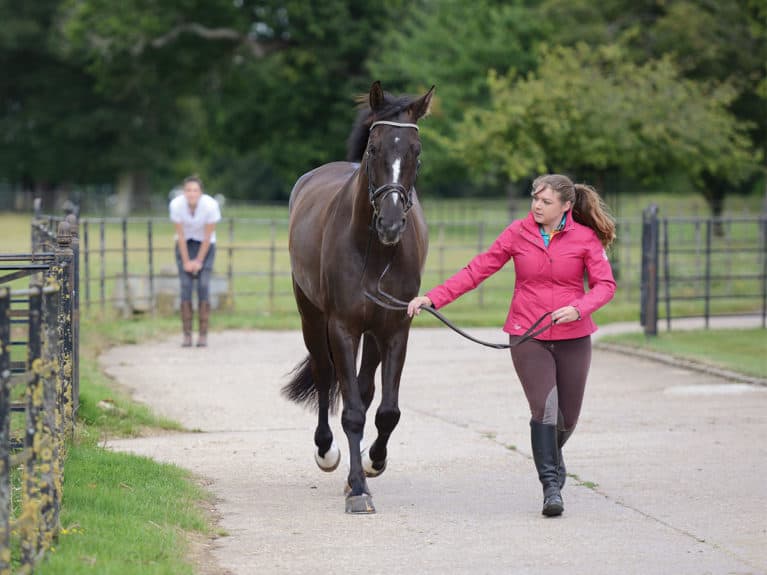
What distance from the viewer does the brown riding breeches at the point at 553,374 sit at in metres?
6.82

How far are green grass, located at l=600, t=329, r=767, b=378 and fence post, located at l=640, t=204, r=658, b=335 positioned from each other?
0.69 feet

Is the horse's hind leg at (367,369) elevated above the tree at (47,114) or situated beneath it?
situated beneath

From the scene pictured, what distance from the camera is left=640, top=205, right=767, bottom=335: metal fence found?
16.2m

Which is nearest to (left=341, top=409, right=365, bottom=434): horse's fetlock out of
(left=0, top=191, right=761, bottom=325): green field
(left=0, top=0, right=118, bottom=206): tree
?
(left=0, top=191, right=761, bottom=325): green field

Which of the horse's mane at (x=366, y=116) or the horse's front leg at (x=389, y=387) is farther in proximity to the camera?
the horse's front leg at (x=389, y=387)

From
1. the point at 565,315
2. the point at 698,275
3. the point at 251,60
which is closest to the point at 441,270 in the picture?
the point at 698,275

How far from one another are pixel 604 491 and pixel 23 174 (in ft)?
208

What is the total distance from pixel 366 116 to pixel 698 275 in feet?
47.8

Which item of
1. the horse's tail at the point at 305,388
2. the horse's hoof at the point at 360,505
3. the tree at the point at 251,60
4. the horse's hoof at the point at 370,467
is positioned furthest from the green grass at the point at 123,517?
the tree at the point at 251,60

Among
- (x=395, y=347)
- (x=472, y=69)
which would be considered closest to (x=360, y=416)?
(x=395, y=347)

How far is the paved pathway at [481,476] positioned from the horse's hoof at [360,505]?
0.10 m

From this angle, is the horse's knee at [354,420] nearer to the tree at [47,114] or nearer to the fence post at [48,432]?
the fence post at [48,432]

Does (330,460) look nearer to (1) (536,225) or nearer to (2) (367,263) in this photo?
(2) (367,263)

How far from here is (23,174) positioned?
6712 cm
